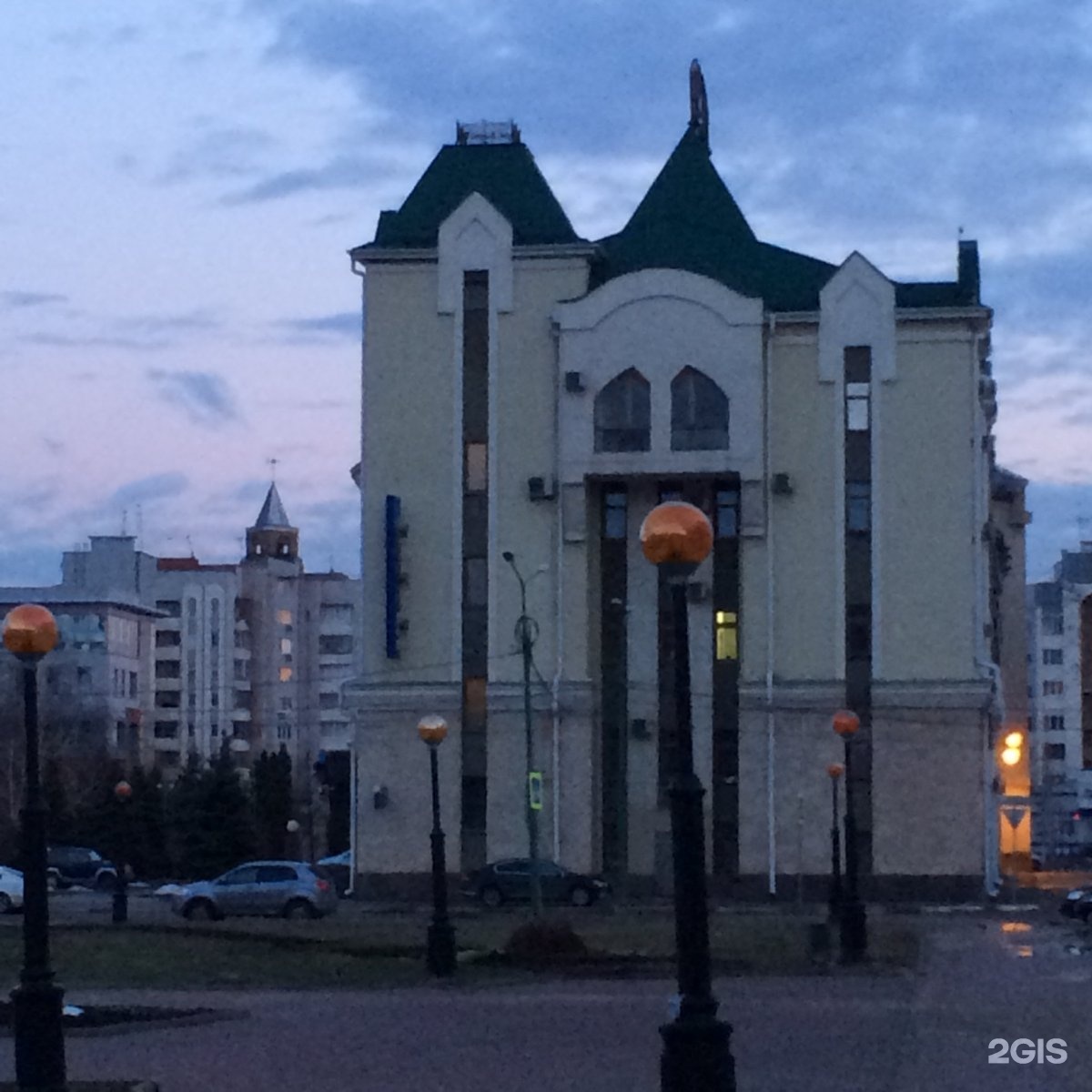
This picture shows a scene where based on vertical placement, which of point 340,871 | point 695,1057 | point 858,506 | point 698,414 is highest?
point 698,414

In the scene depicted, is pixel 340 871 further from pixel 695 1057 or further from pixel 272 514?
pixel 272 514

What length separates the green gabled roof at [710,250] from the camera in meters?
59.2

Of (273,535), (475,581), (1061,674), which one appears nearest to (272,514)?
(273,535)

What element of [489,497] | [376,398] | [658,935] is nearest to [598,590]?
[489,497]

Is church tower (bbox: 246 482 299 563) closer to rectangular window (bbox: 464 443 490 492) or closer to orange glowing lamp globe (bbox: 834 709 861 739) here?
rectangular window (bbox: 464 443 490 492)

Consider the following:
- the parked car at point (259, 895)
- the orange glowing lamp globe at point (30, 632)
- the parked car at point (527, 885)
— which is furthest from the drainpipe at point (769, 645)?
the orange glowing lamp globe at point (30, 632)

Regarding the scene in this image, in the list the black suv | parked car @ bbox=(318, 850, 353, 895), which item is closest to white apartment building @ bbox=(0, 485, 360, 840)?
the black suv

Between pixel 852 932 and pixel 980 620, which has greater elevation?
pixel 980 620

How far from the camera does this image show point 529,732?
167 ft

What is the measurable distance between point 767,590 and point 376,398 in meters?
11.5

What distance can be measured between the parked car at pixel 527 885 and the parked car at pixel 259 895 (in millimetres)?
7323

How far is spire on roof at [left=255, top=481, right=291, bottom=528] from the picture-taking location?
16650 centimetres

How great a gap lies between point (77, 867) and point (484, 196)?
29.3 m

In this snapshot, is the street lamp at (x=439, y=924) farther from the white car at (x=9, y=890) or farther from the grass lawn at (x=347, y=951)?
the white car at (x=9, y=890)
